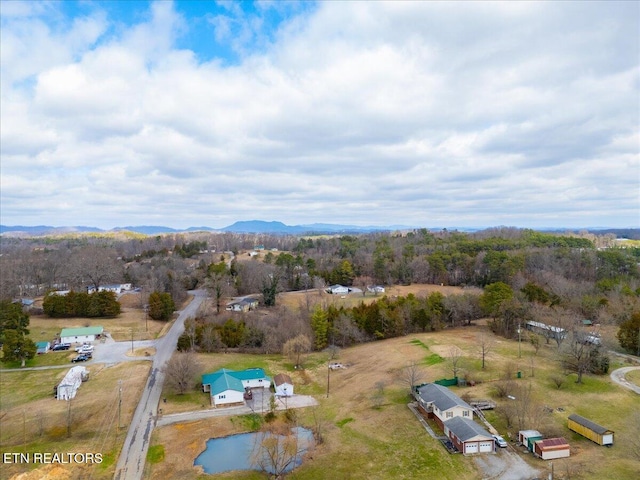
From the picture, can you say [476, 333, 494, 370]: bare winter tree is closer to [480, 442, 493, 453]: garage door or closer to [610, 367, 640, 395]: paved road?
[610, 367, 640, 395]: paved road

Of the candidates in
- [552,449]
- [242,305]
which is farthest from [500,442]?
[242,305]

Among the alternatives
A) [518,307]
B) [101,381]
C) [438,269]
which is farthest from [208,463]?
[438,269]

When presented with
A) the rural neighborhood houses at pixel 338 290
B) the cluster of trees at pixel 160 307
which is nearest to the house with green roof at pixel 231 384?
the cluster of trees at pixel 160 307

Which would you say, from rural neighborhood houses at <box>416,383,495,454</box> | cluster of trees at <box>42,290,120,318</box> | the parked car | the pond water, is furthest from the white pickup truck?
the parked car

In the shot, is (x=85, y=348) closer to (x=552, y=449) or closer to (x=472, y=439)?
(x=472, y=439)

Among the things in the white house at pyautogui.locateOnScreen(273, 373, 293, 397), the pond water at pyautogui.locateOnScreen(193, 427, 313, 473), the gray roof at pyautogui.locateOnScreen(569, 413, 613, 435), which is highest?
the gray roof at pyautogui.locateOnScreen(569, 413, 613, 435)

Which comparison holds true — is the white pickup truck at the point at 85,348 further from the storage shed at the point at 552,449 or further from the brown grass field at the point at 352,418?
the storage shed at the point at 552,449

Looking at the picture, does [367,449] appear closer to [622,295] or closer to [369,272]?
[622,295]
